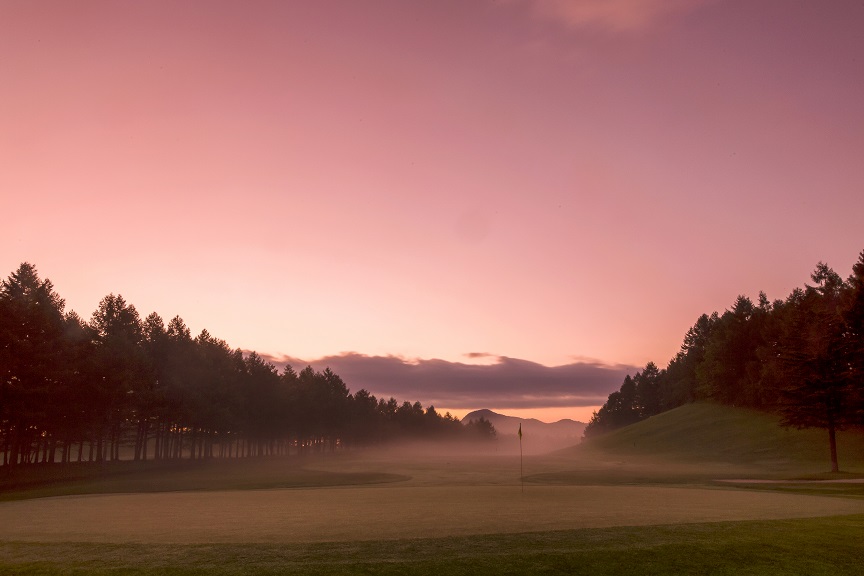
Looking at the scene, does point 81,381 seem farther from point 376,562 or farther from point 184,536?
point 376,562

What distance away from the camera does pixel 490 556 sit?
48.4 feet

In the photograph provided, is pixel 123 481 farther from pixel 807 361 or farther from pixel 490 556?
pixel 807 361

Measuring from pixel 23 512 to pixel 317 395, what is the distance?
133m

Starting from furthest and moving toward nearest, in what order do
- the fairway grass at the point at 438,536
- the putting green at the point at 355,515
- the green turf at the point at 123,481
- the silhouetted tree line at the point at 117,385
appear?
the silhouetted tree line at the point at 117,385
the green turf at the point at 123,481
the putting green at the point at 355,515
the fairway grass at the point at 438,536

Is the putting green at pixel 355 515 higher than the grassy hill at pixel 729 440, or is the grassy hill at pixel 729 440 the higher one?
the putting green at pixel 355 515

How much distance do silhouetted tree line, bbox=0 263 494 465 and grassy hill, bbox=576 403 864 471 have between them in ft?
234

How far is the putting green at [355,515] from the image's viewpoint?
17.4m

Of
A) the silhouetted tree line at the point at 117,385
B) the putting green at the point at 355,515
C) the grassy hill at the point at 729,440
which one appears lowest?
the grassy hill at the point at 729,440

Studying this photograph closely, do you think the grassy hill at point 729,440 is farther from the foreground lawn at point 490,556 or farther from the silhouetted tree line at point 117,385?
the silhouetted tree line at point 117,385

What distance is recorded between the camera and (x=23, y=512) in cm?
2511

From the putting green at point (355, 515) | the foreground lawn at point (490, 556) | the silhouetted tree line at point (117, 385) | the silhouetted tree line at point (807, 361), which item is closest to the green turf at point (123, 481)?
the silhouetted tree line at point (117, 385)

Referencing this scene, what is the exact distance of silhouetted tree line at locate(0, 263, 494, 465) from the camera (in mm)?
58406

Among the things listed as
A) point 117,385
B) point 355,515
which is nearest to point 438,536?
point 355,515

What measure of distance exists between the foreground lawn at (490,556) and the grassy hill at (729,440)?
62958 mm
